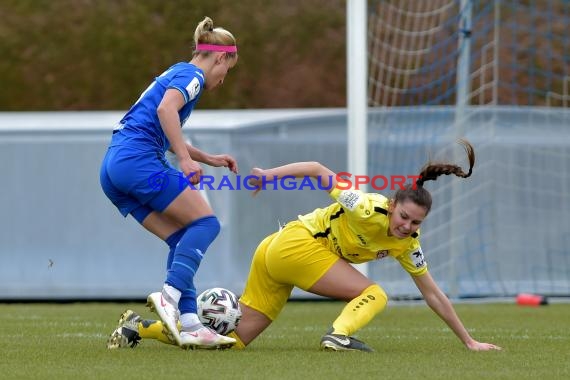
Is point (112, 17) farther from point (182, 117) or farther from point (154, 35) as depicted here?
point (182, 117)

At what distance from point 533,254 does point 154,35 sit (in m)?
14.0

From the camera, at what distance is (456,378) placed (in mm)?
5605

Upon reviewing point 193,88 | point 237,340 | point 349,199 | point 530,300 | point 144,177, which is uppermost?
point 193,88

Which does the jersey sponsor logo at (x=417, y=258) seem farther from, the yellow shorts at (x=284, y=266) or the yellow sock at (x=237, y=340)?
the yellow sock at (x=237, y=340)

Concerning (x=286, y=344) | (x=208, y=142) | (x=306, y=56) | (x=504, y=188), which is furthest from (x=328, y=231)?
(x=306, y=56)

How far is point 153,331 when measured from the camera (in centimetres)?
686

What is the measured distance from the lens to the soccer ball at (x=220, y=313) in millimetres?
6941

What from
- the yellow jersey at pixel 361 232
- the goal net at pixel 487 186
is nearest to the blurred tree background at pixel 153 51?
the goal net at pixel 487 186

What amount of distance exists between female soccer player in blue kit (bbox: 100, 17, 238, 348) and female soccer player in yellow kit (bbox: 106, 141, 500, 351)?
369mm

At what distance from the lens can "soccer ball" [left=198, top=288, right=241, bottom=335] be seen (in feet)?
22.8

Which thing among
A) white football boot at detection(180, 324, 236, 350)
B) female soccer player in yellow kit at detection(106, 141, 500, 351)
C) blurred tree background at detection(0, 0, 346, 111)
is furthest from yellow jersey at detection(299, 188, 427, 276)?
blurred tree background at detection(0, 0, 346, 111)

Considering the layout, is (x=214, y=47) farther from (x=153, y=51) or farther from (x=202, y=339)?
(x=153, y=51)

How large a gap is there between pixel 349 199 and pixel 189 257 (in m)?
0.87

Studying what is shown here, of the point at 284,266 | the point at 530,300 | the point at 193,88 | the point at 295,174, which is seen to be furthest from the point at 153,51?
the point at 295,174
